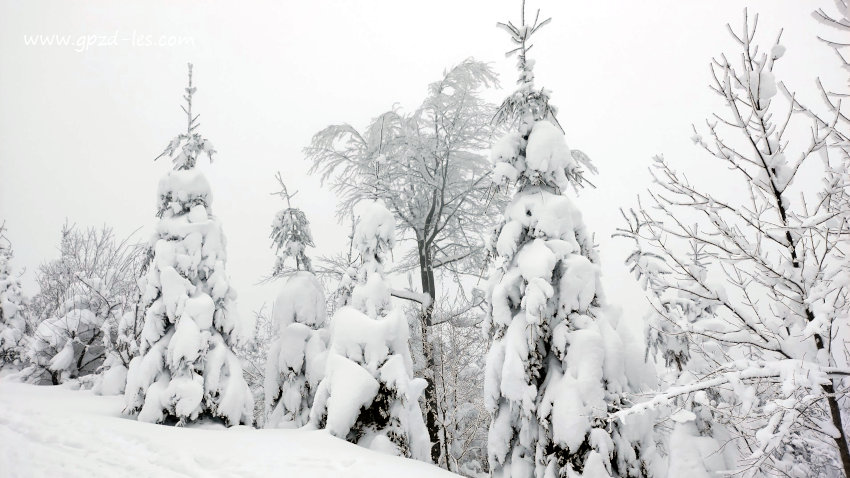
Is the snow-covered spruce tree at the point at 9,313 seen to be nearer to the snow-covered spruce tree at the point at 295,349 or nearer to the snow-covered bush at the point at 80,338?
the snow-covered bush at the point at 80,338

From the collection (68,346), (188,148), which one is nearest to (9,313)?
(68,346)

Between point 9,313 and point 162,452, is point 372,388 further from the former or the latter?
point 9,313

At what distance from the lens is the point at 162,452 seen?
5914 millimetres

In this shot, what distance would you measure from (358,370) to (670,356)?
17.0ft

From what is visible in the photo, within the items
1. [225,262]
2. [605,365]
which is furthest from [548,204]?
[225,262]

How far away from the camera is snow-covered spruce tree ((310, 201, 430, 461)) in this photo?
25.7 ft

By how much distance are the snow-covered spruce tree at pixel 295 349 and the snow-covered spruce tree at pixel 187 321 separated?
1.30 metres

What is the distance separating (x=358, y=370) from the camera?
8023 mm

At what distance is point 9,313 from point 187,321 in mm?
14013

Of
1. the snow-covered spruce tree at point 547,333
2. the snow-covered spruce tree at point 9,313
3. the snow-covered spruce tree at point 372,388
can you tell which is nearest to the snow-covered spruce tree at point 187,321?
the snow-covered spruce tree at point 372,388

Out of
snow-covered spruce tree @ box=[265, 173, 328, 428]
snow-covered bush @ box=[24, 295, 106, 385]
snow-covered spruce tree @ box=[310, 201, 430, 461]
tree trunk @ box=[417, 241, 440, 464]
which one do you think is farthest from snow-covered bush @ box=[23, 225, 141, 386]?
tree trunk @ box=[417, 241, 440, 464]

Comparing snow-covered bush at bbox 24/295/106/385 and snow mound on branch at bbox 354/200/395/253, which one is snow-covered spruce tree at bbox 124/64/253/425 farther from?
snow-covered bush at bbox 24/295/106/385

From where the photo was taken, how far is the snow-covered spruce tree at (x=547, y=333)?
19.1ft

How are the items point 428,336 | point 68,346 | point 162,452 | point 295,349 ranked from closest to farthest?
point 162,452, point 295,349, point 428,336, point 68,346
